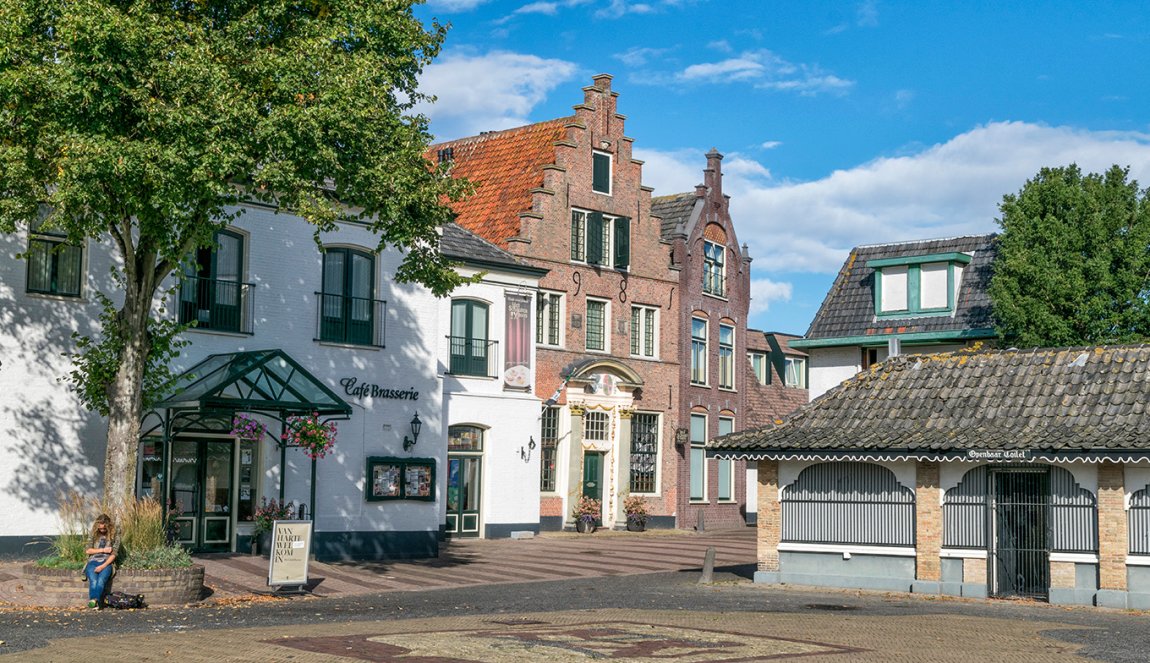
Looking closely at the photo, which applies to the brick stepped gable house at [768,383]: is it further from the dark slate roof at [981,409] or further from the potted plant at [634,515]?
the dark slate roof at [981,409]

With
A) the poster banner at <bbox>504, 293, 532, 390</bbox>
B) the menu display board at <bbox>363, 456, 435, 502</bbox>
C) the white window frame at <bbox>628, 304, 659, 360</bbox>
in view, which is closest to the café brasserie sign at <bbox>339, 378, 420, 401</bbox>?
the menu display board at <bbox>363, 456, 435, 502</bbox>

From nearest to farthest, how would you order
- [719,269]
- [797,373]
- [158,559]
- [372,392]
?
[158,559], [372,392], [719,269], [797,373]

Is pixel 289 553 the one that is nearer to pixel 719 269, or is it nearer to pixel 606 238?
pixel 606 238

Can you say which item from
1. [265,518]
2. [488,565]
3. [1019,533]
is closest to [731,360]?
[488,565]

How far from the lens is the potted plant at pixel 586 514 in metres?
38.6

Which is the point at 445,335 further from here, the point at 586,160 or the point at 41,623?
the point at 41,623

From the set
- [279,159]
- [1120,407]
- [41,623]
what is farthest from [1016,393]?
[41,623]

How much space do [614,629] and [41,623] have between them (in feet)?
23.6

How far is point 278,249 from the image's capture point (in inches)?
1074

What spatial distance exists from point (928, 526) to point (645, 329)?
1988cm

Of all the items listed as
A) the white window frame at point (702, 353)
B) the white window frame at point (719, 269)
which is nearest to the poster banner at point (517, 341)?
the white window frame at point (702, 353)

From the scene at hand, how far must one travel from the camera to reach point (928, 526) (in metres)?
23.5

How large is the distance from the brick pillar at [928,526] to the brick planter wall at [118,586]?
11.9 m

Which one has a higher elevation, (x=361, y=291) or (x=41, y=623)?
(x=361, y=291)
